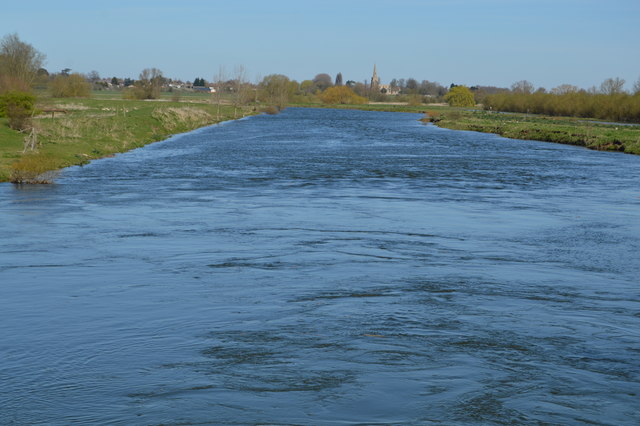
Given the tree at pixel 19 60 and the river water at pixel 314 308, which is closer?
the river water at pixel 314 308

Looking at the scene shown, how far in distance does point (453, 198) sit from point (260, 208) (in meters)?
7.91

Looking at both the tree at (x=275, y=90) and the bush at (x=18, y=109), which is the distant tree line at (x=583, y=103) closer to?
the tree at (x=275, y=90)

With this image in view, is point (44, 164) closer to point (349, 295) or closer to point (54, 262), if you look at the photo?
point (54, 262)

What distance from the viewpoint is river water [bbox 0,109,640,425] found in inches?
357

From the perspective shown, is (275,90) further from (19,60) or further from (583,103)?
(19,60)

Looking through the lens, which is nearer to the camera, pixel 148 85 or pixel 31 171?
pixel 31 171

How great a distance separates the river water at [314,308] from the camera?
9.08m


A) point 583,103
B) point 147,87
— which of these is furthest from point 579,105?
point 147,87

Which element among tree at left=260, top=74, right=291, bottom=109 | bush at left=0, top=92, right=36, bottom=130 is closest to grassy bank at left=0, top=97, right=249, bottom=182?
bush at left=0, top=92, right=36, bottom=130

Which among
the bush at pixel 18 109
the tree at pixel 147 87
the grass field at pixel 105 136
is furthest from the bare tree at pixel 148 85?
the bush at pixel 18 109

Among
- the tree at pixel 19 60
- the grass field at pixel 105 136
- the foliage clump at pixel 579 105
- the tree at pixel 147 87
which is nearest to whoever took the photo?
the grass field at pixel 105 136

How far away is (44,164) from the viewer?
29.3 meters

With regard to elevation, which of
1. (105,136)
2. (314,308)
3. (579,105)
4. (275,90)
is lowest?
(314,308)

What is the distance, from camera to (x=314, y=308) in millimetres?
12930
